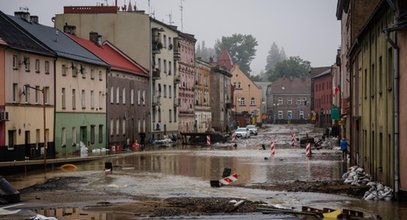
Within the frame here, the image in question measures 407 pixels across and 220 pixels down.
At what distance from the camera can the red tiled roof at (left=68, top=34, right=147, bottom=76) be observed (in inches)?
2901

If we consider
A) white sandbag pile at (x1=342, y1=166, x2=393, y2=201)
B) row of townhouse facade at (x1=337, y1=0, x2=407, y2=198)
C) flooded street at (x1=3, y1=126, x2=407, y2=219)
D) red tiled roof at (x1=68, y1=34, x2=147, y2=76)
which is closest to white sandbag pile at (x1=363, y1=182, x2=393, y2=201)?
white sandbag pile at (x1=342, y1=166, x2=393, y2=201)

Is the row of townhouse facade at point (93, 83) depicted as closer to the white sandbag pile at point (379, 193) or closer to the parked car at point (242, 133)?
the parked car at point (242, 133)

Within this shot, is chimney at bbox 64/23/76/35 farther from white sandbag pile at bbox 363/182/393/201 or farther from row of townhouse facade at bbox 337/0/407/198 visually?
white sandbag pile at bbox 363/182/393/201

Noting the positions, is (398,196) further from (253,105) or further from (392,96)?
(253,105)

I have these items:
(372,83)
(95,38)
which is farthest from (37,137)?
(372,83)

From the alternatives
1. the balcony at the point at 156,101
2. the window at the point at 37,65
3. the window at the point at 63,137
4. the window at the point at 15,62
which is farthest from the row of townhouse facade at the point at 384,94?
the balcony at the point at 156,101

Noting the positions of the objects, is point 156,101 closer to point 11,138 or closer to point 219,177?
point 11,138

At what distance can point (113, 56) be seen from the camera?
262 feet

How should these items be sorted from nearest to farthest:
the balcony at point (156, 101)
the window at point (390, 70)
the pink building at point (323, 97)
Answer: the window at point (390, 70) → the balcony at point (156, 101) → the pink building at point (323, 97)

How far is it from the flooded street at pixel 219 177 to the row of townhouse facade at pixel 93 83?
6028 millimetres

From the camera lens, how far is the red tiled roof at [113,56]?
7369cm

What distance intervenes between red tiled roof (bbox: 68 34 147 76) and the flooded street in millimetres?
16683

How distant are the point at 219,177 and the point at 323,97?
10816cm

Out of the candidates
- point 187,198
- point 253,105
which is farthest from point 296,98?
point 187,198
